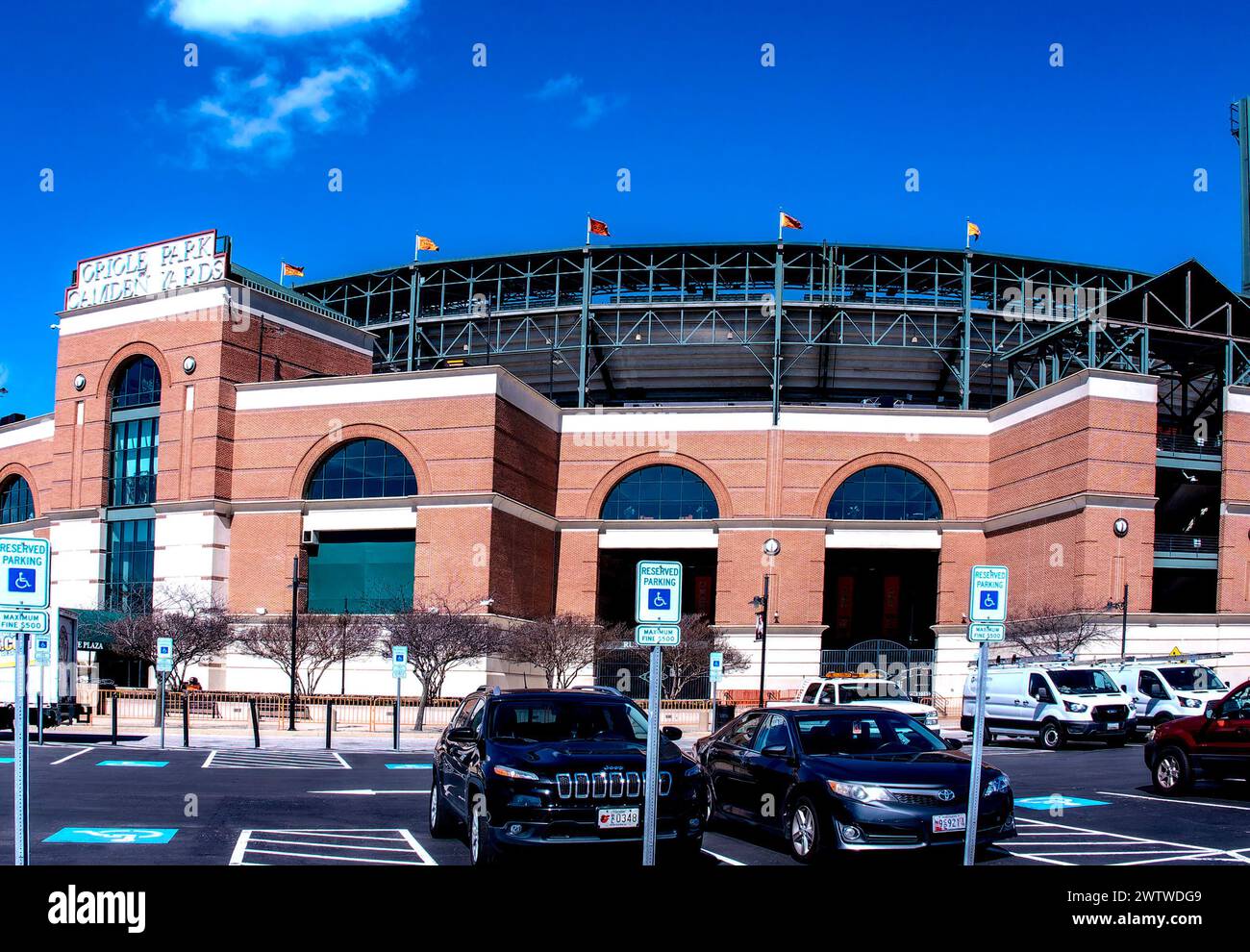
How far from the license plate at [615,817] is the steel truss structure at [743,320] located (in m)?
48.0

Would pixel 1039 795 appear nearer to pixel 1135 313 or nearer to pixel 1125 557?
pixel 1125 557

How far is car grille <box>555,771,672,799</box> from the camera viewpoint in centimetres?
1095

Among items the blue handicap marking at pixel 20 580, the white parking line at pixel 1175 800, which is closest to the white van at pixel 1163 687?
the white parking line at pixel 1175 800

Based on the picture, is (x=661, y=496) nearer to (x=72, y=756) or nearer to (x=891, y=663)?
(x=891, y=663)

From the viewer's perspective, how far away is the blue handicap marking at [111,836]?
1305 cm

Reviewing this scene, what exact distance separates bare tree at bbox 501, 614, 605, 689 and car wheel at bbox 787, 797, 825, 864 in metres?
34.5

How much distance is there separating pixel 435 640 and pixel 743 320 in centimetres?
2771

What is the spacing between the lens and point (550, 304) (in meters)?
65.2

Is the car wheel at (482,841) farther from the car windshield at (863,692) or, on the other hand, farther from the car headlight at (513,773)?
the car windshield at (863,692)

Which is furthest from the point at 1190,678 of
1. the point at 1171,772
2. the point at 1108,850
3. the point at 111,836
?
the point at 111,836

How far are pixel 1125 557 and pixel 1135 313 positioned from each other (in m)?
10.3

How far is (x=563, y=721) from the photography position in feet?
Result: 40.9
